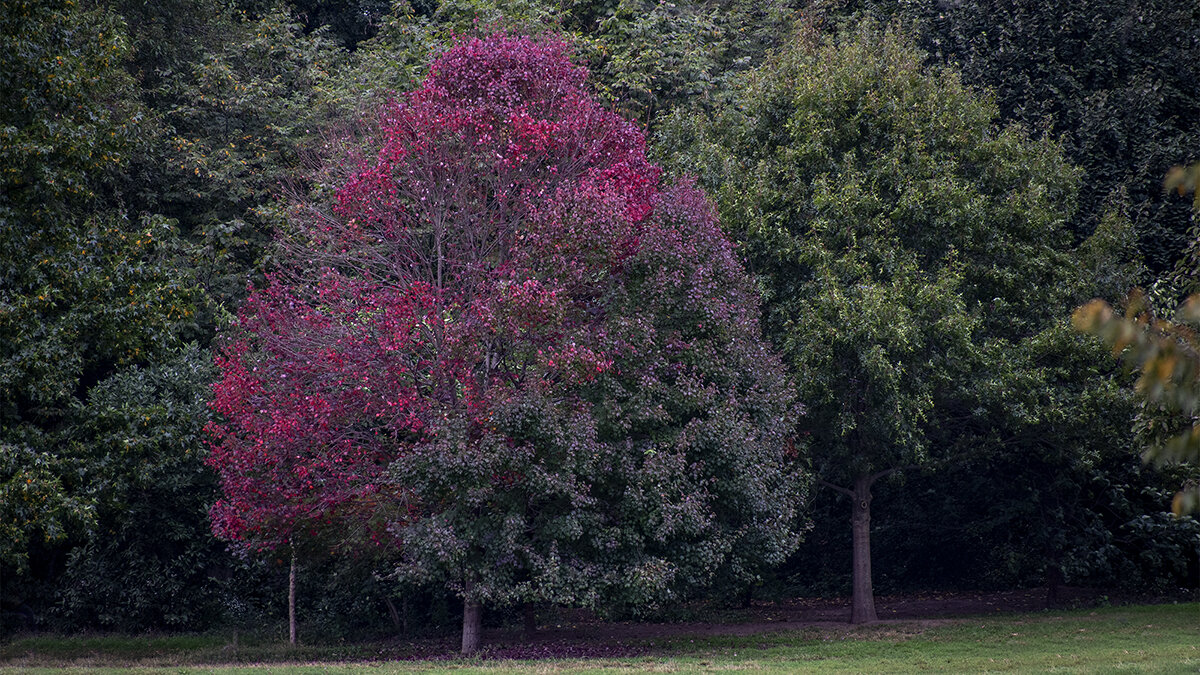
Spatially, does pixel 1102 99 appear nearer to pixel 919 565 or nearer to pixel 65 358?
pixel 919 565

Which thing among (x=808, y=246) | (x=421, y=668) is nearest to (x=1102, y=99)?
(x=808, y=246)

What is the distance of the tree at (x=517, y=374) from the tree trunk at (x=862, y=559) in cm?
305

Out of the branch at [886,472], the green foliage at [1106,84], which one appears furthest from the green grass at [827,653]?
the green foliage at [1106,84]

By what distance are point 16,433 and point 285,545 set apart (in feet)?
15.3

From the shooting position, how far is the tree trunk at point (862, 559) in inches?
783

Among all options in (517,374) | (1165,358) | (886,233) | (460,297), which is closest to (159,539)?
(517,374)

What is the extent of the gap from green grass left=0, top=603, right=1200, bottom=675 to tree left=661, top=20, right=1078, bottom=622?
10.2ft

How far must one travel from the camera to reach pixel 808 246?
57.4 feet

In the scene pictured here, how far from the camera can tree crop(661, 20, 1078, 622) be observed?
17.1 meters

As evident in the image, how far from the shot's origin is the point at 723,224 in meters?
18.1

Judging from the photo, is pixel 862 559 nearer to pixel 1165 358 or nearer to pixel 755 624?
pixel 755 624

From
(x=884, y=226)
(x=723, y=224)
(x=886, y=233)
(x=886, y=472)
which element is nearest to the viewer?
(x=884, y=226)

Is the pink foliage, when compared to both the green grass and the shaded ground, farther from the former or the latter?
the shaded ground

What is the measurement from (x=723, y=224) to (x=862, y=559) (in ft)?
24.6
